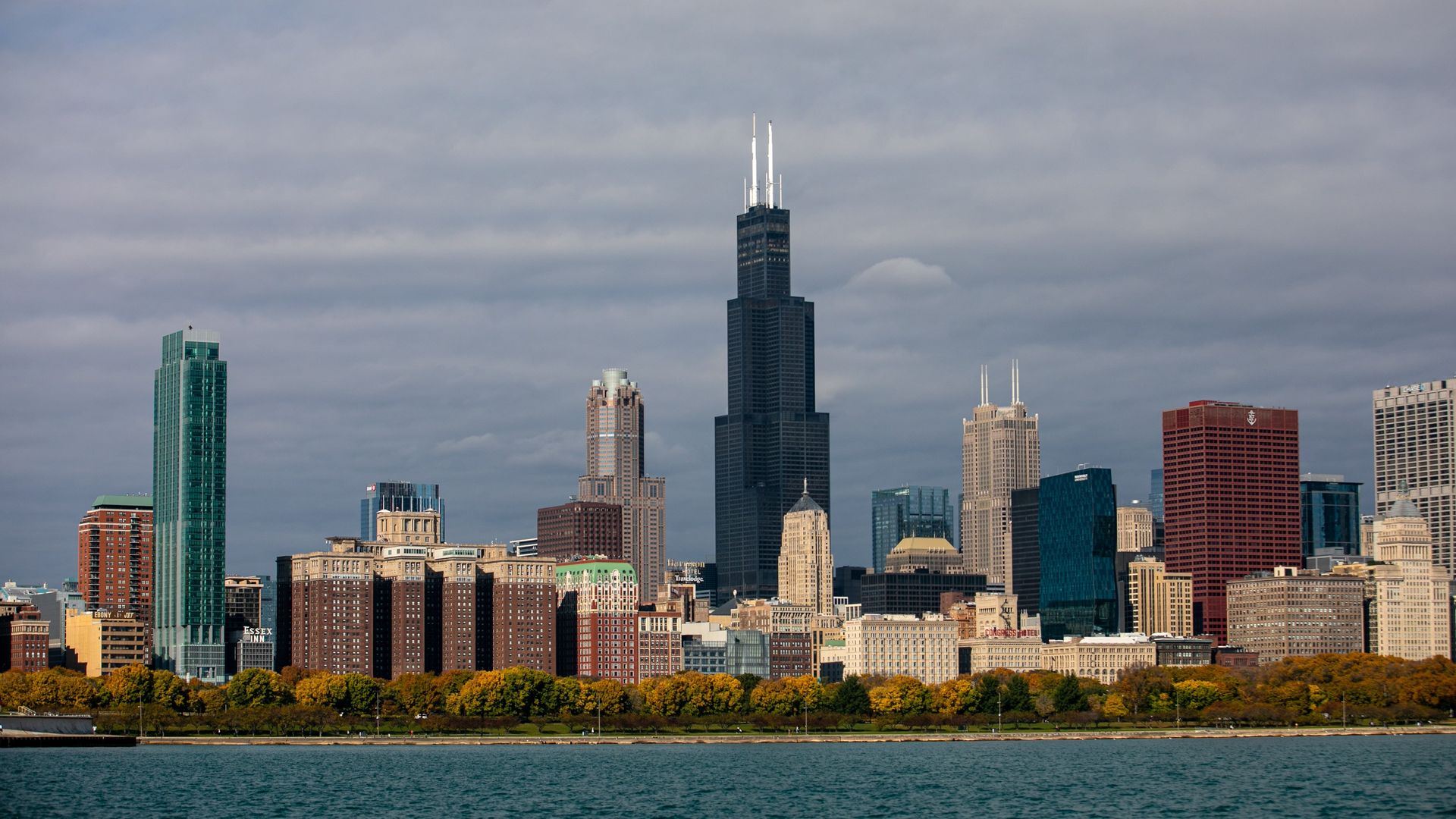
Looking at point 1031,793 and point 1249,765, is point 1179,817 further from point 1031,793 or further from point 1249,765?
point 1249,765

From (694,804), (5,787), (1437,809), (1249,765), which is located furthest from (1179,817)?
(5,787)

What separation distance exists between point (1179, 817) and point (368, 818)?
170 feet

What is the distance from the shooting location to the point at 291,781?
17875cm

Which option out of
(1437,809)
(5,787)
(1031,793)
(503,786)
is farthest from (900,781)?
(5,787)

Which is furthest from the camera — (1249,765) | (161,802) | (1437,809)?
(1249,765)

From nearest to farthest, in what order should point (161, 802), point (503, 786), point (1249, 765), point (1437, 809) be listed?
point (1437, 809) → point (161, 802) → point (503, 786) → point (1249, 765)

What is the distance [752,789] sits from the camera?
170 meters

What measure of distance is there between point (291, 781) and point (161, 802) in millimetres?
23904

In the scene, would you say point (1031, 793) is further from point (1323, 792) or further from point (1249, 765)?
point (1249, 765)

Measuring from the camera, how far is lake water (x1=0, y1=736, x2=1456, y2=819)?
14925 cm

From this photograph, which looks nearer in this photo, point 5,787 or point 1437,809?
point 1437,809

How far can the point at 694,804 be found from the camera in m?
156

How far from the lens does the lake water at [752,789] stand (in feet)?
490

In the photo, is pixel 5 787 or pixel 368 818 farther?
pixel 5 787
